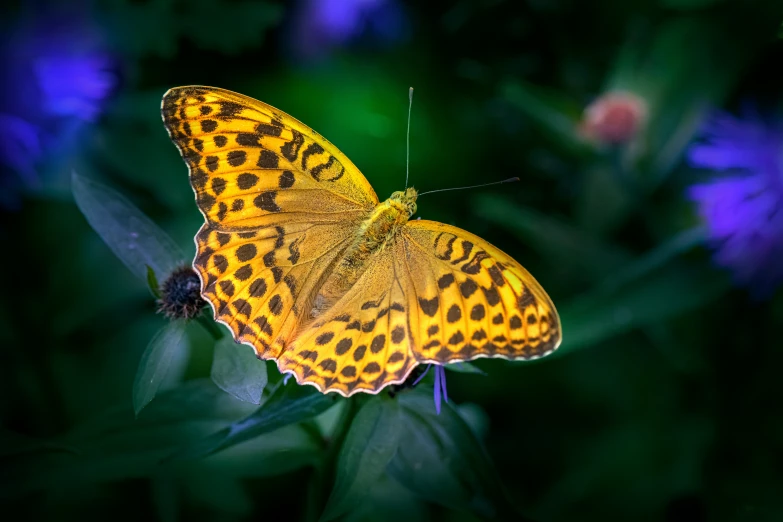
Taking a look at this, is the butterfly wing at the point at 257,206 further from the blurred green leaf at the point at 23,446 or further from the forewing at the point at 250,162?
the blurred green leaf at the point at 23,446

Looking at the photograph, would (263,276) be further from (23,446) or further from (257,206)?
(23,446)

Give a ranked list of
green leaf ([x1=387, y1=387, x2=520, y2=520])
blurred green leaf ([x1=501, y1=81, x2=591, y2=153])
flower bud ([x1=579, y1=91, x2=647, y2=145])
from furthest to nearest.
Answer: flower bud ([x1=579, y1=91, x2=647, y2=145])
blurred green leaf ([x1=501, y1=81, x2=591, y2=153])
green leaf ([x1=387, y1=387, x2=520, y2=520])

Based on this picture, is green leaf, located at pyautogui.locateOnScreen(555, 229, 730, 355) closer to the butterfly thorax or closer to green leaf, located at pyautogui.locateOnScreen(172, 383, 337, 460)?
the butterfly thorax

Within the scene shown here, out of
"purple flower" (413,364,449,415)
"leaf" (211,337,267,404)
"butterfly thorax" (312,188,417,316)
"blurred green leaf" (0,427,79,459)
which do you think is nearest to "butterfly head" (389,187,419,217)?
"butterfly thorax" (312,188,417,316)

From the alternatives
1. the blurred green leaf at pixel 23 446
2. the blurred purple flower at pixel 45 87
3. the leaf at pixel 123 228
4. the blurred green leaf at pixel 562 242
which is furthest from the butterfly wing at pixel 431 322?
the blurred purple flower at pixel 45 87

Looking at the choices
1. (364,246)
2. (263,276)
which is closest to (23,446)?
(263,276)

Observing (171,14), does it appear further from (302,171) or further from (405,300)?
(405,300)
